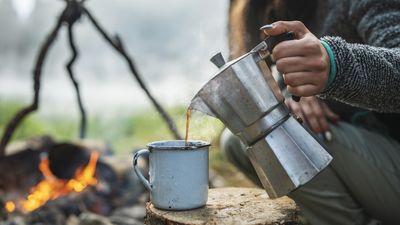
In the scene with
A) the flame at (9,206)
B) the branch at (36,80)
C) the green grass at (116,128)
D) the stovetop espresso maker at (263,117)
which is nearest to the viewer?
the stovetop espresso maker at (263,117)

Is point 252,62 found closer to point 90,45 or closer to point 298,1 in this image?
point 298,1

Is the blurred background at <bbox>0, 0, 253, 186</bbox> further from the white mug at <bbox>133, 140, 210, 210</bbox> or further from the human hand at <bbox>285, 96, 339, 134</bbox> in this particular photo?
the white mug at <bbox>133, 140, 210, 210</bbox>

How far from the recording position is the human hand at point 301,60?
1176mm

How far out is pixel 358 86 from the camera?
130 centimetres

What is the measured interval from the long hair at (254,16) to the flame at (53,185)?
1270mm

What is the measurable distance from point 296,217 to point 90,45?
25.1ft

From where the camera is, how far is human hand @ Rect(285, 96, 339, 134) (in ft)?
6.23

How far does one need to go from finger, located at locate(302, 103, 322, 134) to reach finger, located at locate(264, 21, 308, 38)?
73 centimetres

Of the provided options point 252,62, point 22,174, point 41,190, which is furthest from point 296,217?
point 22,174

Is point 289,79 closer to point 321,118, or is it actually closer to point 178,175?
point 178,175

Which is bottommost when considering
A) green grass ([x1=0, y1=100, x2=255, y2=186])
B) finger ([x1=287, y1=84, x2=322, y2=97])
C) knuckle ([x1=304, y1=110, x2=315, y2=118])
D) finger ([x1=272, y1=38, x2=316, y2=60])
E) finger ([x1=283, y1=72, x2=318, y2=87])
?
green grass ([x1=0, y1=100, x2=255, y2=186])

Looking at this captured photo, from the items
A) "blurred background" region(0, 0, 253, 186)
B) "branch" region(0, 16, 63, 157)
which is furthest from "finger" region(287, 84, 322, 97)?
"blurred background" region(0, 0, 253, 186)

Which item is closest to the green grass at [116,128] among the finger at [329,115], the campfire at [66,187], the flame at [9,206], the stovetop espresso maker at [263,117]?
the campfire at [66,187]

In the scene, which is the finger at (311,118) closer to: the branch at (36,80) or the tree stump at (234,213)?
the tree stump at (234,213)
